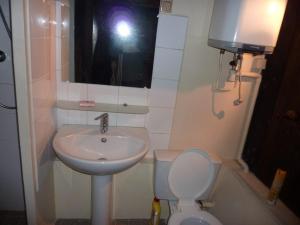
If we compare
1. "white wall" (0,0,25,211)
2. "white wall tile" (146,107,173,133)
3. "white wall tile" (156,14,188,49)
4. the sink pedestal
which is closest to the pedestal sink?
the sink pedestal

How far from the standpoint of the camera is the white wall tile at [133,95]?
4.94ft

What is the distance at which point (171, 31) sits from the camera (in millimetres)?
1398

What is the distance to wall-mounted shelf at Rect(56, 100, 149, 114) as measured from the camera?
1397mm

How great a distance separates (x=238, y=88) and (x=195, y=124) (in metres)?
0.42

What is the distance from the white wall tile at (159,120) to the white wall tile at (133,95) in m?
0.10

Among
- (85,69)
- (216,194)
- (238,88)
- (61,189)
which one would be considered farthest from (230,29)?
(61,189)

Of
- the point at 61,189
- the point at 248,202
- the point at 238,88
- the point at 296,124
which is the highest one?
the point at 238,88

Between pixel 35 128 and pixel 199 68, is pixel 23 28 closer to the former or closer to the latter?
pixel 35 128

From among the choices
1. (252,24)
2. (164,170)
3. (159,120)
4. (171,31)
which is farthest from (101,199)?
(252,24)

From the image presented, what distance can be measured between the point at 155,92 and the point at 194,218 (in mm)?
909

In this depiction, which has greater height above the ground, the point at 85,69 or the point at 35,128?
the point at 85,69

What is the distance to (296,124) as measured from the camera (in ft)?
4.59

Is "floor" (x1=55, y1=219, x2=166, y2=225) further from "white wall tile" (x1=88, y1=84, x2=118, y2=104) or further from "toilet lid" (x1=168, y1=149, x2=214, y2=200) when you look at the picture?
"white wall tile" (x1=88, y1=84, x2=118, y2=104)

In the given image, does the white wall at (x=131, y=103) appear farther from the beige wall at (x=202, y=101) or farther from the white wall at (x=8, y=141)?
the white wall at (x=8, y=141)
